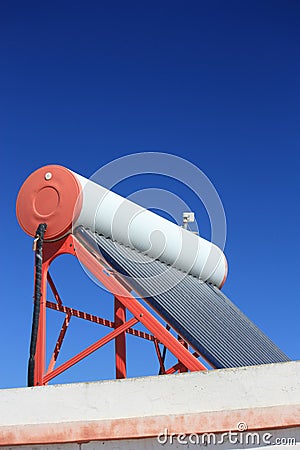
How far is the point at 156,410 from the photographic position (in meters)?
7.41

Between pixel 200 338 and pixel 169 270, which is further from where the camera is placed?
pixel 169 270

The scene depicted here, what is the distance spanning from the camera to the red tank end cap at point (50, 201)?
1127cm

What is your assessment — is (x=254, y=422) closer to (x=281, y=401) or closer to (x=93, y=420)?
(x=281, y=401)

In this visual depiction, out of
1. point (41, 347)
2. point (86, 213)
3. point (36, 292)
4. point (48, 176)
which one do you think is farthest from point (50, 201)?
point (41, 347)

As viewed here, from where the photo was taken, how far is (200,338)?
10016mm

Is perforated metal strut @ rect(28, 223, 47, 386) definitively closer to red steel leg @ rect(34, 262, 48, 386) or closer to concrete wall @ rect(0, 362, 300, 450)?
red steel leg @ rect(34, 262, 48, 386)

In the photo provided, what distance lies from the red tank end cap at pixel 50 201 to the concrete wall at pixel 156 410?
386 centimetres

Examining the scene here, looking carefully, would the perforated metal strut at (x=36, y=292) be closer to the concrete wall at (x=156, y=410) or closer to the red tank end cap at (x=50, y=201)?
the red tank end cap at (x=50, y=201)

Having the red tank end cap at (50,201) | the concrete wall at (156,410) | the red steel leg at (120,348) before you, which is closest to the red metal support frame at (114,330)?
the red steel leg at (120,348)

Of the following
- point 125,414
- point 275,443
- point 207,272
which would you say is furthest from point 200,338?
point 207,272

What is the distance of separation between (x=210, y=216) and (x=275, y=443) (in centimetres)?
621

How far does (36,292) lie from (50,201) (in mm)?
1632

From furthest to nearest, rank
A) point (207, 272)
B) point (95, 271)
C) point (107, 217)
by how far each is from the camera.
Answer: point (207, 272), point (107, 217), point (95, 271)

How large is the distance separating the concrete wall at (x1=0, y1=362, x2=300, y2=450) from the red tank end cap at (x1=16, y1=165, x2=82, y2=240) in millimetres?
3858
